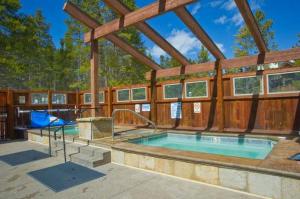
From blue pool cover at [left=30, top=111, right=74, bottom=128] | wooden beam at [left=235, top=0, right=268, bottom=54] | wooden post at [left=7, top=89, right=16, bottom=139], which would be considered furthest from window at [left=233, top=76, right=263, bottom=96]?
wooden post at [left=7, top=89, right=16, bottom=139]

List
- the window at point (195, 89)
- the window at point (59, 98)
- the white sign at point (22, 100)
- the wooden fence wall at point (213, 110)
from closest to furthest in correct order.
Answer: the wooden fence wall at point (213, 110) → the window at point (195, 89) → the white sign at point (22, 100) → the window at point (59, 98)

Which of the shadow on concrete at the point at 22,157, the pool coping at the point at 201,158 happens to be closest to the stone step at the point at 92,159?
the pool coping at the point at 201,158

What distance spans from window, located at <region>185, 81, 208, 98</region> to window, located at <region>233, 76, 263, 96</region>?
103 cm

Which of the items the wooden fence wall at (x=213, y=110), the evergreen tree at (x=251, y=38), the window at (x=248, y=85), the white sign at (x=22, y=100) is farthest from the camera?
the evergreen tree at (x=251, y=38)

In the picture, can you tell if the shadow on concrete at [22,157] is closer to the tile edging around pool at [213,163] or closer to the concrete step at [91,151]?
the concrete step at [91,151]

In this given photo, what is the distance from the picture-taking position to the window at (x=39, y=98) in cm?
1046

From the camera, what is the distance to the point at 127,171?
14.4ft

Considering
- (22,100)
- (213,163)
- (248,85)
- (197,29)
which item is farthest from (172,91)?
(22,100)

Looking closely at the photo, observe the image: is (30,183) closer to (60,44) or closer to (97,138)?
(97,138)

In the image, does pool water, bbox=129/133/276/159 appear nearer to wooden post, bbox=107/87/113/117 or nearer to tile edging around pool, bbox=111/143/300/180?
tile edging around pool, bbox=111/143/300/180

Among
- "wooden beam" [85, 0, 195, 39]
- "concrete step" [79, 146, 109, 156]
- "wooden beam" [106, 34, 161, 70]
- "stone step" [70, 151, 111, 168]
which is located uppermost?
"wooden beam" [85, 0, 195, 39]

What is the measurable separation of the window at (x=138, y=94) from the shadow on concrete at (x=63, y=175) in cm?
494

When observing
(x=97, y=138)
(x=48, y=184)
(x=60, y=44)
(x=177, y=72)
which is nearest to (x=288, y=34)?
(x=177, y=72)

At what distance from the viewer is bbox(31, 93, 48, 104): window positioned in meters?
10.5
